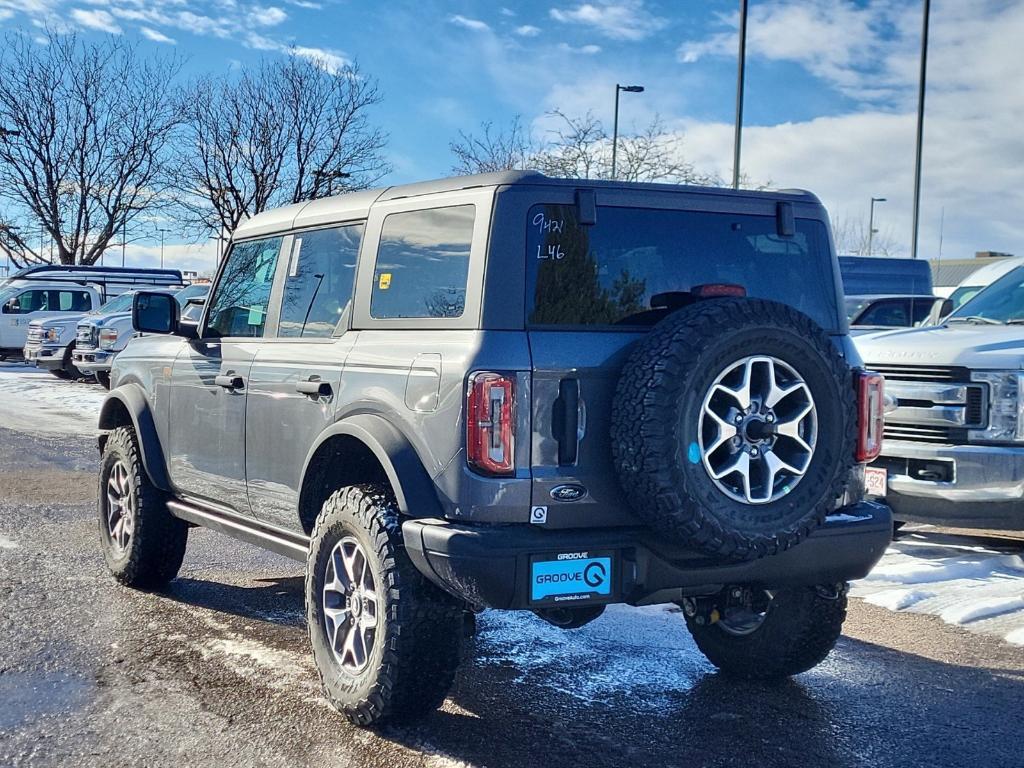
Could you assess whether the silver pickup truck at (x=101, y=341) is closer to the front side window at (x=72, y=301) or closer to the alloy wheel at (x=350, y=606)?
the front side window at (x=72, y=301)

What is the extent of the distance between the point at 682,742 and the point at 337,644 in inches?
51.9

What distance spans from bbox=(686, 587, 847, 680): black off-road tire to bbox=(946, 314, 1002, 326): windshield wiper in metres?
3.48

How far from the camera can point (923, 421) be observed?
6.82m

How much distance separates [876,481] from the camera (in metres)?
6.89

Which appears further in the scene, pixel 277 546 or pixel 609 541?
pixel 277 546

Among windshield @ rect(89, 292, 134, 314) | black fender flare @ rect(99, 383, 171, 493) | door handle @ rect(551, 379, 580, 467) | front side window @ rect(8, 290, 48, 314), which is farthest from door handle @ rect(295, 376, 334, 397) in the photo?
front side window @ rect(8, 290, 48, 314)

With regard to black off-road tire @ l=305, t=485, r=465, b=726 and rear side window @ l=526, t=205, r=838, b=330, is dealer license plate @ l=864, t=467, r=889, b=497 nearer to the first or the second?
rear side window @ l=526, t=205, r=838, b=330

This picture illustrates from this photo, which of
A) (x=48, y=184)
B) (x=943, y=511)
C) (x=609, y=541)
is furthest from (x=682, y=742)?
(x=48, y=184)

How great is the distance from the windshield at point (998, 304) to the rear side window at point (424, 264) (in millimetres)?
4670

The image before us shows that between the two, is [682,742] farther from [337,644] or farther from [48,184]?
[48,184]

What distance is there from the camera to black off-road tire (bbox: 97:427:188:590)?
6.13 meters

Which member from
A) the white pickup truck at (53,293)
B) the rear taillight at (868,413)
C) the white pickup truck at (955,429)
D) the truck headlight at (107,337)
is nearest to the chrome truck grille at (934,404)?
the white pickup truck at (955,429)

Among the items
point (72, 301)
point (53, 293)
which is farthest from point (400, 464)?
point (53, 293)

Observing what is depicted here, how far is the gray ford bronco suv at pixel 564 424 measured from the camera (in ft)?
12.4
